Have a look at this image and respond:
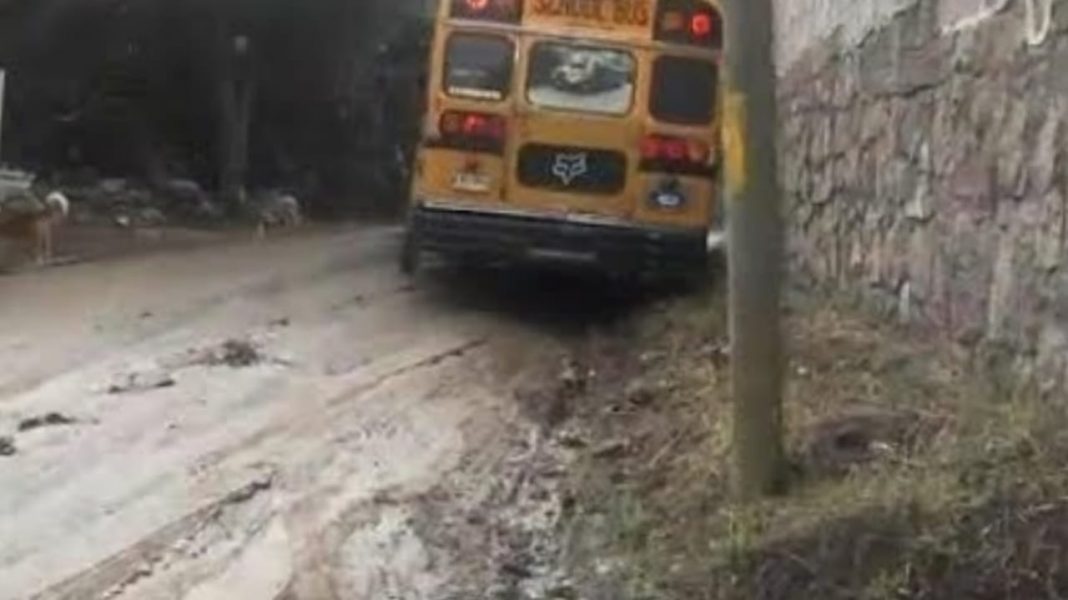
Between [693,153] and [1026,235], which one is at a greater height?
[1026,235]

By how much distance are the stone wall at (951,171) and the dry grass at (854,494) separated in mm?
245

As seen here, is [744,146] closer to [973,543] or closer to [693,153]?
[973,543]

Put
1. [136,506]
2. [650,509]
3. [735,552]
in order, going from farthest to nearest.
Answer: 1. [136,506]
2. [650,509]
3. [735,552]

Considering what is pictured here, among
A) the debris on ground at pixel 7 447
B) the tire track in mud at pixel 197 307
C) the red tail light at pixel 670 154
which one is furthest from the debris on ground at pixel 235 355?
the red tail light at pixel 670 154

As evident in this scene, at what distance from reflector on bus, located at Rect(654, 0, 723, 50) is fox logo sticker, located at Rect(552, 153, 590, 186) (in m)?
1.09

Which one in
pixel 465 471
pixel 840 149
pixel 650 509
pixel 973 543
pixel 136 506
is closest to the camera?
pixel 973 543

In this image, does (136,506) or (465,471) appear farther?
(465,471)

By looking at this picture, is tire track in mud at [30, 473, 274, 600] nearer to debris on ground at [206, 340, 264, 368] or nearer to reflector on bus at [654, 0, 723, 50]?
debris on ground at [206, 340, 264, 368]

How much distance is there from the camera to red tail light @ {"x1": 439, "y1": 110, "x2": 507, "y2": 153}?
1545 cm

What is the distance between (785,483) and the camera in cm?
717

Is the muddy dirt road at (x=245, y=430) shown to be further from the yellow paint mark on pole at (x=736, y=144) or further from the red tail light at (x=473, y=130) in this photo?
the yellow paint mark on pole at (x=736, y=144)

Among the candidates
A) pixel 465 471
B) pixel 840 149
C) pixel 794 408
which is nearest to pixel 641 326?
pixel 840 149

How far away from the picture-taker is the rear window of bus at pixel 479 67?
1537 cm

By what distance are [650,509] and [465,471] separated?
1.66 meters
